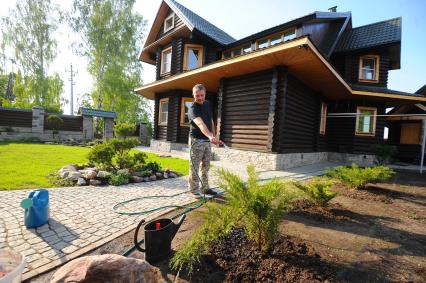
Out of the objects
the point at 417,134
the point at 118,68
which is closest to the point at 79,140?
the point at 118,68

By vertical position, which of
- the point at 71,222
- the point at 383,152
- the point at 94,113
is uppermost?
the point at 94,113

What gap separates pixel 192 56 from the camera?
39.1 ft

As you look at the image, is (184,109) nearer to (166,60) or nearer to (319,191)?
(166,60)

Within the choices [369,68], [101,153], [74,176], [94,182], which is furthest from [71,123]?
[369,68]

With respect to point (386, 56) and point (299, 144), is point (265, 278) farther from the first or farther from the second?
point (386, 56)

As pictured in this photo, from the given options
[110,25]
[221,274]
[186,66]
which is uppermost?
[110,25]

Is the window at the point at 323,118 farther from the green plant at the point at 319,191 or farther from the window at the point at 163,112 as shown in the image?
the green plant at the point at 319,191

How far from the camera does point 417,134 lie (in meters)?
13.9

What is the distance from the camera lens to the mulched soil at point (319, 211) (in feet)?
10.6

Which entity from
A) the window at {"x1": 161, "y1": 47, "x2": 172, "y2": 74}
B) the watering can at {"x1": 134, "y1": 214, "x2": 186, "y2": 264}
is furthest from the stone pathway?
the window at {"x1": 161, "y1": 47, "x2": 172, "y2": 74}

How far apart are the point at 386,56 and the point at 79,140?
65.7 feet

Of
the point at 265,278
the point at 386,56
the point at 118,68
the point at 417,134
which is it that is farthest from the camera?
the point at 118,68

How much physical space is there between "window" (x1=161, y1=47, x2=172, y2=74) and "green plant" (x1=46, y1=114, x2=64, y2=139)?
28.1 ft

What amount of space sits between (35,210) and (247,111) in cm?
697
